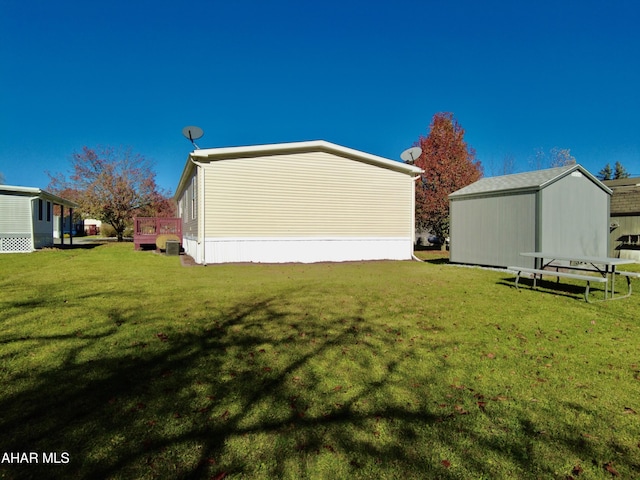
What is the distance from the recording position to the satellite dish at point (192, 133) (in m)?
12.9

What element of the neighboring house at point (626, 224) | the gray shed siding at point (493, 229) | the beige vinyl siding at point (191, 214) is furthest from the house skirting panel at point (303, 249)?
the neighboring house at point (626, 224)

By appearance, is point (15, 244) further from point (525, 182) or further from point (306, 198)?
point (525, 182)

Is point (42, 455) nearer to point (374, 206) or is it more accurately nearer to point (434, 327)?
point (434, 327)

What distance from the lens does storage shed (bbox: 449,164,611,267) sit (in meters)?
10.9

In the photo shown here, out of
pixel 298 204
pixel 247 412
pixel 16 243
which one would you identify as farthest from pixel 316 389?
pixel 16 243

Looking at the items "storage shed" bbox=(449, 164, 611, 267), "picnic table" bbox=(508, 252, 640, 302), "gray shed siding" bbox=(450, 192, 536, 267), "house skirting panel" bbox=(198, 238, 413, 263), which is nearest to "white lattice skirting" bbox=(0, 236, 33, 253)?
"house skirting panel" bbox=(198, 238, 413, 263)

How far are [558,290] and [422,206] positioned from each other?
17604 mm

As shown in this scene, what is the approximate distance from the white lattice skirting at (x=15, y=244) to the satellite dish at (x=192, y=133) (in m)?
11.8

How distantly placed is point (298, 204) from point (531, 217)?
27.4ft

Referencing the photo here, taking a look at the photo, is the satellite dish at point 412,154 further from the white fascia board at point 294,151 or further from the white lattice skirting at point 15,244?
the white lattice skirting at point 15,244

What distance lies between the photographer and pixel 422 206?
25266 millimetres

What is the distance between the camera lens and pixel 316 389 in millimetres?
3127

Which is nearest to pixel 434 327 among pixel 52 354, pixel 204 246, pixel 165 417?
pixel 165 417

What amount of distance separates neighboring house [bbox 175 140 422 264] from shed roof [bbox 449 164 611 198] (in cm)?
310
